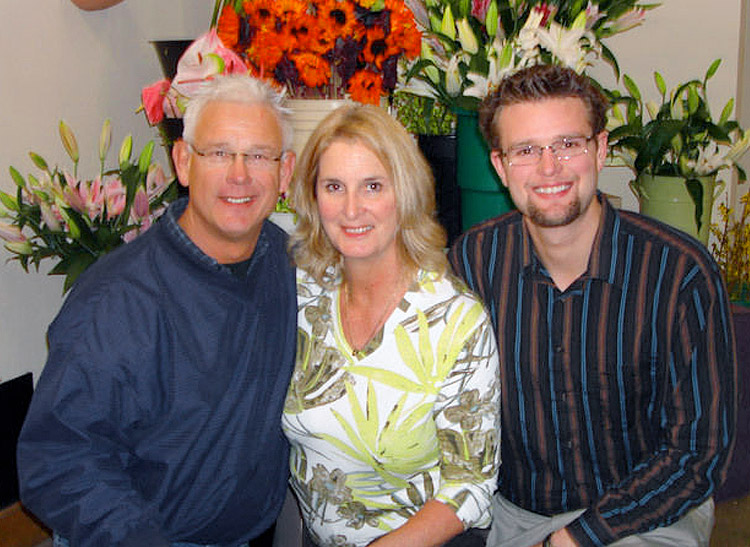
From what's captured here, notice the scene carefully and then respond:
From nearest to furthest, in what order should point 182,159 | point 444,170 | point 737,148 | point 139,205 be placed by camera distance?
1. point 182,159
2. point 139,205
3. point 737,148
4. point 444,170

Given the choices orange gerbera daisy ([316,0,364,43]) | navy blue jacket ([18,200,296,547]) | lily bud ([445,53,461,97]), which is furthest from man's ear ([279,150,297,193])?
lily bud ([445,53,461,97])

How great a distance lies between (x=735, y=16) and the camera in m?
2.18

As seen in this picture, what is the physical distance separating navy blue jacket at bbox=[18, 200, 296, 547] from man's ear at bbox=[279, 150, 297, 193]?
0.13m

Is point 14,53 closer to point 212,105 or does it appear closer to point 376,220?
point 212,105

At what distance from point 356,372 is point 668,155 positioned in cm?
118

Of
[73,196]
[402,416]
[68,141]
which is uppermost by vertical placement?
[68,141]

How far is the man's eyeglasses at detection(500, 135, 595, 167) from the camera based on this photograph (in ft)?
4.66

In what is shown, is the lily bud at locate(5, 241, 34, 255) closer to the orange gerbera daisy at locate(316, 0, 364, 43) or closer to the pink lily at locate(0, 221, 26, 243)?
the pink lily at locate(0, 221, 26, 243)

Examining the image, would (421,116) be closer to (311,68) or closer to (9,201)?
(311,68)

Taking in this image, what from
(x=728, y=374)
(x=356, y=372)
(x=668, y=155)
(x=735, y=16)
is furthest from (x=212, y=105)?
(x=735, y=16)

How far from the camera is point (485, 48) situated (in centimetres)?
174

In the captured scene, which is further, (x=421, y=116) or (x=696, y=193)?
(x=421, y=116)

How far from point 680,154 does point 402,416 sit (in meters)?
1.04

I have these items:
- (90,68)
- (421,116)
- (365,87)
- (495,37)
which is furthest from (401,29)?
(90,68)
